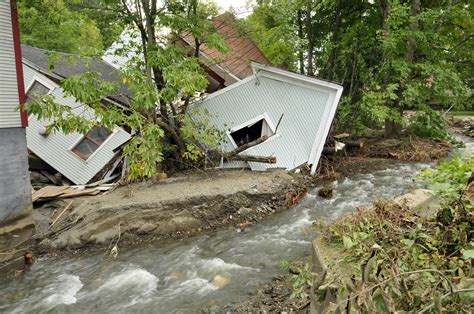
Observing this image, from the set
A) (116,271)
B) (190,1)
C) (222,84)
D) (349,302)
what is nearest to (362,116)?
(222,84)

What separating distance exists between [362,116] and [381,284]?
1632cm

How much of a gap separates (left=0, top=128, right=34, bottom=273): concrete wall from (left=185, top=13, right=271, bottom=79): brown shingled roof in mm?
7517

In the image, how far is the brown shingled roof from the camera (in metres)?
13.6

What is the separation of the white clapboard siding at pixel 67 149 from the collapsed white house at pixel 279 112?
361cm

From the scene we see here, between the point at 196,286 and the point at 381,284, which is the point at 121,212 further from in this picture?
the point at 381,284

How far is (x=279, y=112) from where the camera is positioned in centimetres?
1320

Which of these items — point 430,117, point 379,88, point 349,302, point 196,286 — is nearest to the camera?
point 349,302

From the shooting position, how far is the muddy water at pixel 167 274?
6211 mm

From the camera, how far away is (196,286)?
662 centimetres

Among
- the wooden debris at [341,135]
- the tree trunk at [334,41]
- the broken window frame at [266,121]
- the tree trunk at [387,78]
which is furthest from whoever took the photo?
the tree trunk at [334,41]

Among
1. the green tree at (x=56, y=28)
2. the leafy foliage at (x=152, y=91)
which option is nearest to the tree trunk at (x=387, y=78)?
the leafy foliage at (x=152, y=91)

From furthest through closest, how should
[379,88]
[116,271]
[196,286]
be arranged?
[379,88] < [116,271] < [196,286]

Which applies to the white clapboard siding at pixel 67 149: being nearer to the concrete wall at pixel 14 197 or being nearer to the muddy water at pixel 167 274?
the concrete wall at pixel 14 197

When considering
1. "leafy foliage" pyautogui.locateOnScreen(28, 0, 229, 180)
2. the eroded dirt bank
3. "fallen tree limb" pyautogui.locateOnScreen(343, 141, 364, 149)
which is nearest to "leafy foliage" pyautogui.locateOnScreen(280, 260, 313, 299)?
the eroded dirt bank
